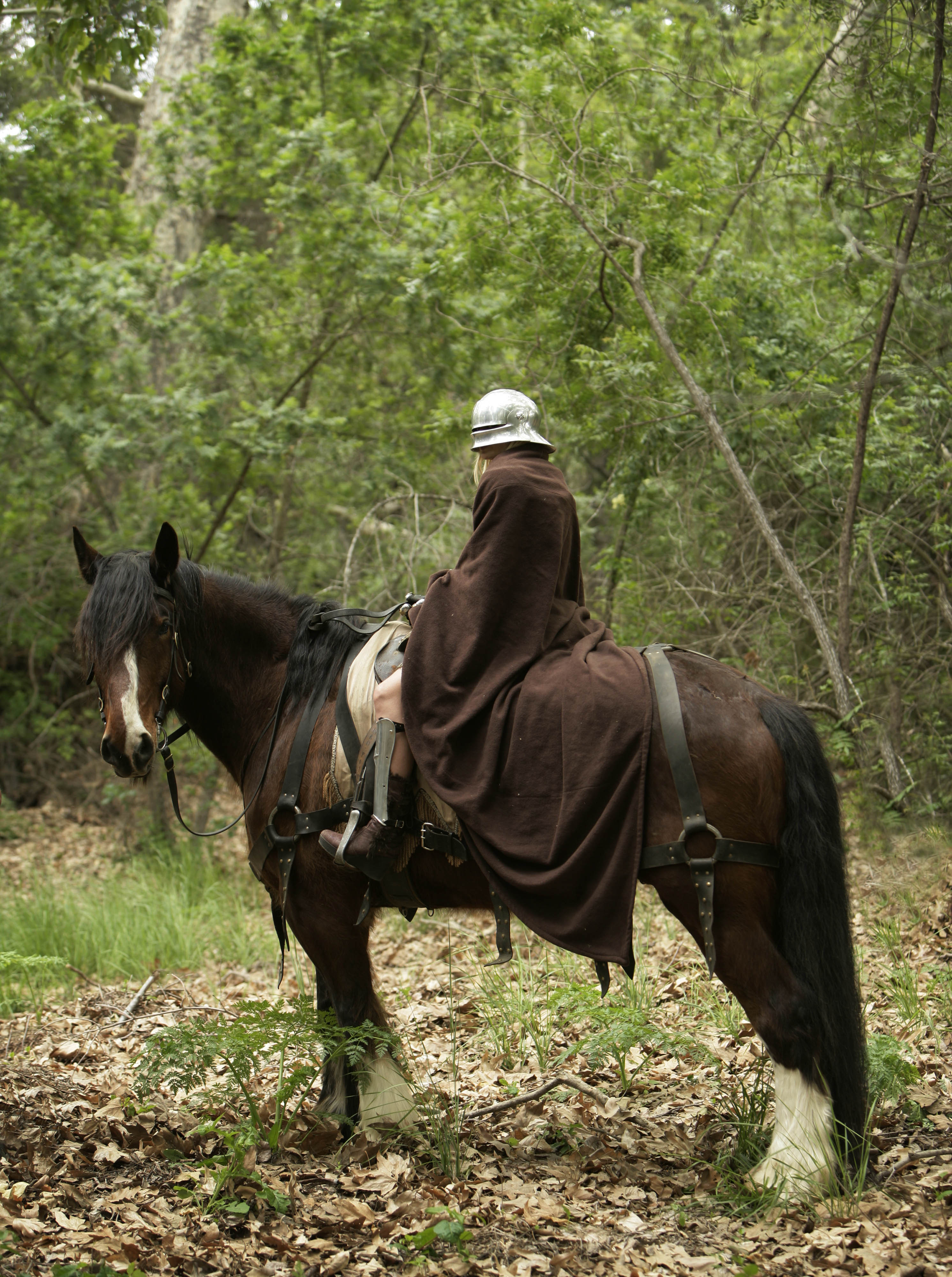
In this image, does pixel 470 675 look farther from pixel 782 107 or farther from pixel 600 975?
pixel 782 107

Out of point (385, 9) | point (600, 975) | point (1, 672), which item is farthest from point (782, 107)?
point (1, 672)

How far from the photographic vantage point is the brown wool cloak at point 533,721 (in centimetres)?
298

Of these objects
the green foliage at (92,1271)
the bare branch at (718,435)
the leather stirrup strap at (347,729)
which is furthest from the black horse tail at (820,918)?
the bare branch at (718,435)

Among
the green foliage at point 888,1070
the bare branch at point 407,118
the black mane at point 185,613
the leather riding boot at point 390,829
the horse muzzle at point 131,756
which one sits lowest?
the green foliage at point 888,1070

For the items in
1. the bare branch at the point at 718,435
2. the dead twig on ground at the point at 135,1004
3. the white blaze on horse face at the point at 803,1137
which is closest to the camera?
the white blaze on horse face at the point at 803,1137

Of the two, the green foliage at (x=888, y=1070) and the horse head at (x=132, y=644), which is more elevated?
the horse head at (x=132, y=644)

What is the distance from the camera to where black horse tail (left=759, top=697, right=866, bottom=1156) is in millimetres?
2957

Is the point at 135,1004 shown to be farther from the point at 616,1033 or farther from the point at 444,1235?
the point at 444,1235

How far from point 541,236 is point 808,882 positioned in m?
5.75

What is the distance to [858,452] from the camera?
19.0 ft

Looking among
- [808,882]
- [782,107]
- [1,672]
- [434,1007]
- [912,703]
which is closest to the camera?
[808,882]

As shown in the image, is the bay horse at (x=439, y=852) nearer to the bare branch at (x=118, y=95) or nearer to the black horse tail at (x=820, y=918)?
the black horse tail at (x=820, y=918)

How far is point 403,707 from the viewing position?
3285mm

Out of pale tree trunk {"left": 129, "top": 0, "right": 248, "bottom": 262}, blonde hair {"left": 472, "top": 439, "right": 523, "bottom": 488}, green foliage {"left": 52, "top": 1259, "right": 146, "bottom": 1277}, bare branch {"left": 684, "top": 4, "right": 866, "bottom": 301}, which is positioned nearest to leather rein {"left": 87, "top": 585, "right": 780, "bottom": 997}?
blonde hair {"left": 472, "top": 439, "right": 523, "bottom": 488}
